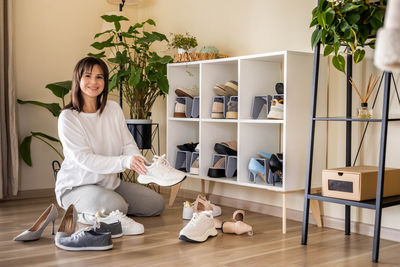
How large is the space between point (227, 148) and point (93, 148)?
1001 mm

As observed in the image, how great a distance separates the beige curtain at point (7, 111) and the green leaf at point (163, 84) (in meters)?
1.24

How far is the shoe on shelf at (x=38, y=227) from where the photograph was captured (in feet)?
8.48

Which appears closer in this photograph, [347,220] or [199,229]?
[199,229]

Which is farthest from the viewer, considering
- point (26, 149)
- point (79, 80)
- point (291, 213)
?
point (26, 149)

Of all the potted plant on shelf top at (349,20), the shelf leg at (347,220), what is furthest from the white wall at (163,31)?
the potted plant on shelf top at (349,20)

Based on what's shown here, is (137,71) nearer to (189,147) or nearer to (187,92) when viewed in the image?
(187,92)

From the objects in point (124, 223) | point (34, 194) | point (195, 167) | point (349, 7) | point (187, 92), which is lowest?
point (34, 194)

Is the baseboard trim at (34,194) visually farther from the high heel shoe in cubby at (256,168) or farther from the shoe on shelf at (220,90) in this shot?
the high heel shoe in cubby at (256,168)

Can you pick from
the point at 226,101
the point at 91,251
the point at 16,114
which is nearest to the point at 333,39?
the point at 226,101

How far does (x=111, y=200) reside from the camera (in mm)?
2900

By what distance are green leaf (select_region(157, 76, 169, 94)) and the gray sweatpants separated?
2.94ft

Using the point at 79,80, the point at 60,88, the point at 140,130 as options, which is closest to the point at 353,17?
the point at 79,80

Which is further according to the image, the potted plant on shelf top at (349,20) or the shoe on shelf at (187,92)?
the shoe on shelf at (187,92)

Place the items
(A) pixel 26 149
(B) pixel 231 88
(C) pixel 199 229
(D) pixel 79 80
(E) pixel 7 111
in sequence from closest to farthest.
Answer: (C) pixel 199 229, (D) pixel 79 80, (B) pixel 231 88, (E) pixel 7 111, (A) pixel 26 149
